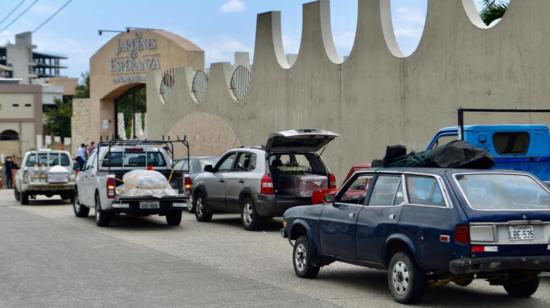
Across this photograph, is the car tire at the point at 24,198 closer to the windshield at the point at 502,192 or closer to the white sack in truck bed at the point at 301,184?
the white sack in truck bed at the point at 301,184

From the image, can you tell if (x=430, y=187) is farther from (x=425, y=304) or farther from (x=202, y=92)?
(x=202, y=92)

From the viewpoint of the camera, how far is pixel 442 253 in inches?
382

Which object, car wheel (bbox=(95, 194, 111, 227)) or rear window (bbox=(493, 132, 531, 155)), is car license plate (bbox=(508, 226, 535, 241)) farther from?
car wheel (bbox=(95, 194, 111, 227))

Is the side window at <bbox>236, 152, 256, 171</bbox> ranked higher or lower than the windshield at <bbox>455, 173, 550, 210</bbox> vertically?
higher

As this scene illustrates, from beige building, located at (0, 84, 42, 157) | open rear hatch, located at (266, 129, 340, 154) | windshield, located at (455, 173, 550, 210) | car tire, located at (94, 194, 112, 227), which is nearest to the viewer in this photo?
windshield, located at (455, 173, 550, 210)

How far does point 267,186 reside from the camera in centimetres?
1922

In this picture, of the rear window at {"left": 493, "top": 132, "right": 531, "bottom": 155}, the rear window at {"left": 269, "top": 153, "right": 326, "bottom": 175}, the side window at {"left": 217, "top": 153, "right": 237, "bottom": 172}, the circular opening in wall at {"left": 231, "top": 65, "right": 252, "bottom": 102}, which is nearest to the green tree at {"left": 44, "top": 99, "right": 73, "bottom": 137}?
the circular opening in wall at {"left": 231, "top": 65, "right": 252, "bottom": 102}

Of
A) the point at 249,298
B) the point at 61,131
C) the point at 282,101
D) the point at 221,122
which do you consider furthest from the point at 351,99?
the point at 61,131

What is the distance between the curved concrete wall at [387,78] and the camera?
65.7 ft

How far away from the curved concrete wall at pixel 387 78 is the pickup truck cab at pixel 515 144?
4.21 m

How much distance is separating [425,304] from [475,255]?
1146 mm

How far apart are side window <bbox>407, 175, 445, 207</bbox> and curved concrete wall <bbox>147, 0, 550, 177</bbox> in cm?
941

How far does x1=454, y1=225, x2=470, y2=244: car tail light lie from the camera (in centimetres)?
957

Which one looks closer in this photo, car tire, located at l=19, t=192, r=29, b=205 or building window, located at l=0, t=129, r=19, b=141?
car tire, located at l=19, t=192, r=29, b=205
